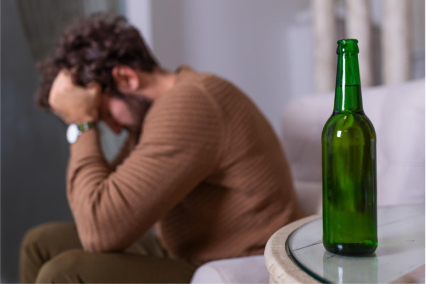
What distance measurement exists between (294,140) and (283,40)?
1.37 metres

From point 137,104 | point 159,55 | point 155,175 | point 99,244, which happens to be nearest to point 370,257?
point 155,175

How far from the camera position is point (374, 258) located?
1.65 ft

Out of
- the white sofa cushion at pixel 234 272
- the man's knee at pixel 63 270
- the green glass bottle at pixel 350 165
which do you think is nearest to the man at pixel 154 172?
the man's knee at pixel 63 270

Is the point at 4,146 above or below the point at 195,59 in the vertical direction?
below

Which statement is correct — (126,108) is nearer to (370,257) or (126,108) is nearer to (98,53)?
(98,53)

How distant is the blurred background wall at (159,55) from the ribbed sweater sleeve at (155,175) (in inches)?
39.3

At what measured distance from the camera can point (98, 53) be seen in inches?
47.4

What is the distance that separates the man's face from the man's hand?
35mm

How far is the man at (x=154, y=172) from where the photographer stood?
961mm

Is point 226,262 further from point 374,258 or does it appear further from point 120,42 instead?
point 120,42

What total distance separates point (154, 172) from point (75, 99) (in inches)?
16.4

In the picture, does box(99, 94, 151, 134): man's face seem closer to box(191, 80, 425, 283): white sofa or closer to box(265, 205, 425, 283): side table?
box(191, 80, 425, 283): white sofa

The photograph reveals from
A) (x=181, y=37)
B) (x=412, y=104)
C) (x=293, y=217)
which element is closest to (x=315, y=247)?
(x=293, y=217)

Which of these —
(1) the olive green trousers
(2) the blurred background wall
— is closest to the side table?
(1) the olive green trousers
